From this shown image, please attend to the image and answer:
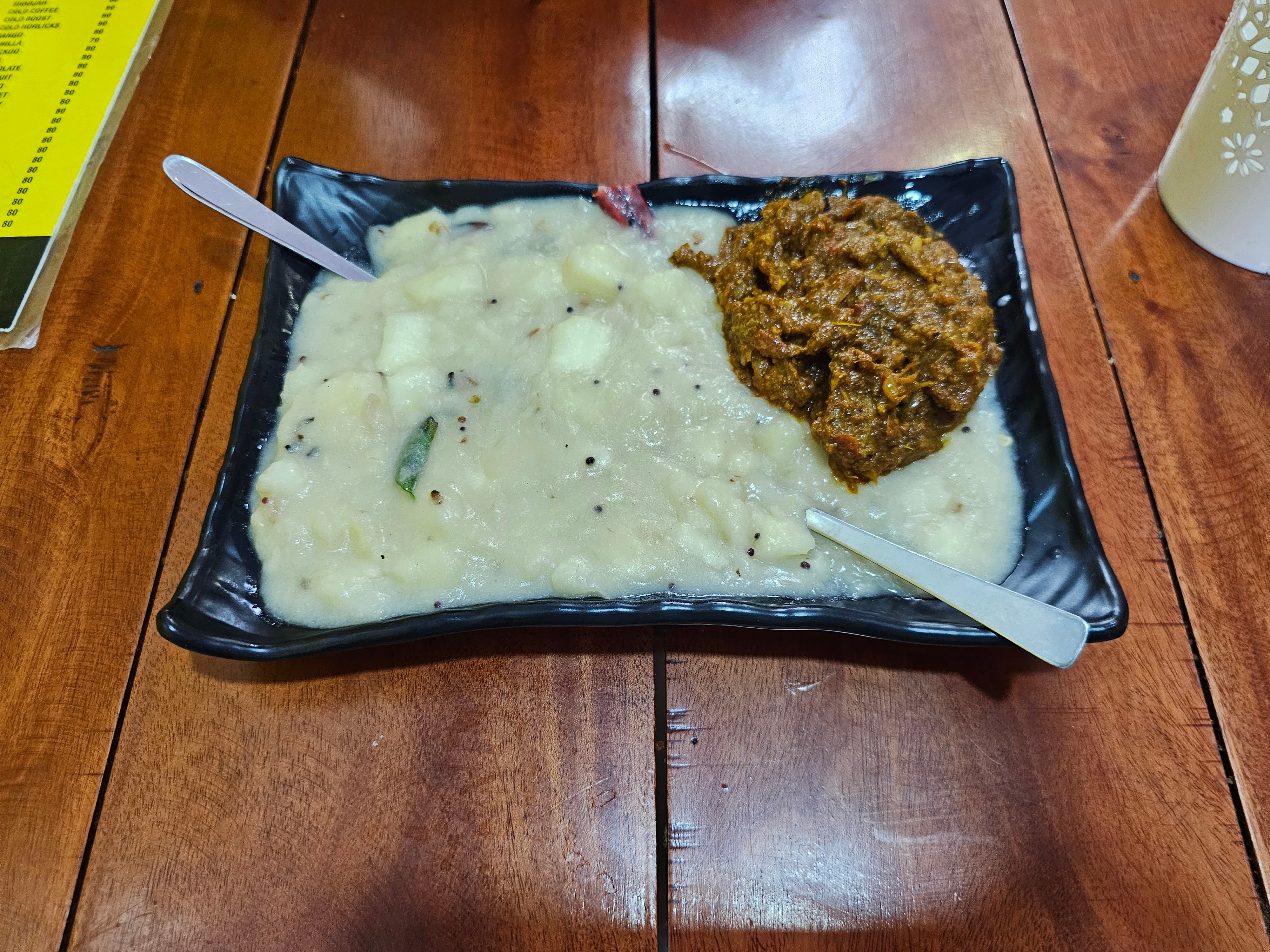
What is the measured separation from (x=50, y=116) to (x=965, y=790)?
2.40 meters

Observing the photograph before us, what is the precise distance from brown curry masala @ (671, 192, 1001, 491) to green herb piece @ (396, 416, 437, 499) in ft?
1.72

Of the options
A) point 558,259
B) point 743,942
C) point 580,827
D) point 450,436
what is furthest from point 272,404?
point 743,942

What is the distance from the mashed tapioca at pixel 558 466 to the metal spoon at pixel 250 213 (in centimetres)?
7

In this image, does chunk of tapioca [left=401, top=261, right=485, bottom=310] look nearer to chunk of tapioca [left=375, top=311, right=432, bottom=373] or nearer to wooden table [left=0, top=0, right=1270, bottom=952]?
chunk of tapioca [left=375, top=311, right=432, bottom=373]

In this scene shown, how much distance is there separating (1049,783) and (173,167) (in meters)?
1.69

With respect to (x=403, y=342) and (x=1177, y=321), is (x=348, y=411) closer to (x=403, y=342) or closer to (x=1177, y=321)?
(x=403, y=342)

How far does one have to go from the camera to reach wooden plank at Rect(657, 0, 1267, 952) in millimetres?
1097

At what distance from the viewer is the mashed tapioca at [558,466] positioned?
47.0 inches

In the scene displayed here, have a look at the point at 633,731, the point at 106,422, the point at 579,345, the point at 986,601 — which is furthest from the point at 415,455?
the point at 986,601

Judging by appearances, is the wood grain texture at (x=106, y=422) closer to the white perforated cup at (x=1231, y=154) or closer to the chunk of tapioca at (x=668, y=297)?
the chunk of tapioca at (x=668, y=297)

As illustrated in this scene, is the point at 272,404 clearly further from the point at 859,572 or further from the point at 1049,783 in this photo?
the point at 1049,783

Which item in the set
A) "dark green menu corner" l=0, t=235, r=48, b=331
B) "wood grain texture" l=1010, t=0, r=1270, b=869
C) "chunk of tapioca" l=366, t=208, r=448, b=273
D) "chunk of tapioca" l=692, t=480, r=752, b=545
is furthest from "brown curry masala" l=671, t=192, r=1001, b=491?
"dark green menu corner" l=0, t=235, r=48, b=331

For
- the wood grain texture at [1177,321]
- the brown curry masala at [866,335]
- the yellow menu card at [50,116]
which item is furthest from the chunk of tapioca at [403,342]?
the wood grain texture at [1177,321]

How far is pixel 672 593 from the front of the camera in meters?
1.17
